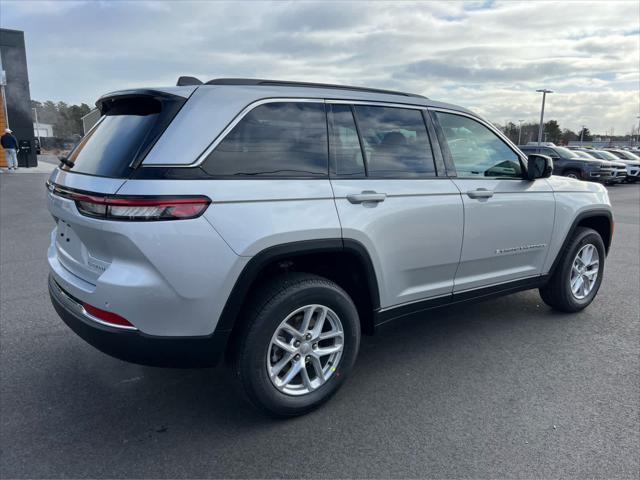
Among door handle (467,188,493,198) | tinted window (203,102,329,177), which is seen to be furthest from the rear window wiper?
door handle (467,188,493,198)

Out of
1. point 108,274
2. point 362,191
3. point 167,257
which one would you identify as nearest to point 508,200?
point 362,191

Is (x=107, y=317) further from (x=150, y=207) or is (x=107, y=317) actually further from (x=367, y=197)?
(x=367, y=197)

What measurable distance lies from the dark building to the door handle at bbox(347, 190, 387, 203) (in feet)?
85.0

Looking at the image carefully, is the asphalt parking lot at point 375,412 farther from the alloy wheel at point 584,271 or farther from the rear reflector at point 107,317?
the rear reflector at point 107,317

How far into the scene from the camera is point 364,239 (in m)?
2.94

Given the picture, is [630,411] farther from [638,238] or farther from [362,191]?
[638,238]

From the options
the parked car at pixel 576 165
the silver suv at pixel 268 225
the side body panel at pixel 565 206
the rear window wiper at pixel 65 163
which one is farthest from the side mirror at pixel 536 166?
the parked car at pixel 576 165

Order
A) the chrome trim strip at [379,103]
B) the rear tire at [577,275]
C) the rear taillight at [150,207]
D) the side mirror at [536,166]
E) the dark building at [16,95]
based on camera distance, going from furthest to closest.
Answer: the dark building at [16,95] < the rear tire at [577,275] < the side mirror at [536,166] < the chrome trim strip at [379,103] < the rear taillight at [150,207]

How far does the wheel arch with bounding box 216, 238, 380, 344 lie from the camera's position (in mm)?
2545

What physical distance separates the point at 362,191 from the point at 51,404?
2.25m

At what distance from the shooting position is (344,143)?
3.04 m

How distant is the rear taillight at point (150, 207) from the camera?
2322mm

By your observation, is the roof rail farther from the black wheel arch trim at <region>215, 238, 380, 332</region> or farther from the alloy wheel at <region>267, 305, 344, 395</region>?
the alloy wheel at <region>267, 305, 344, 395</region>

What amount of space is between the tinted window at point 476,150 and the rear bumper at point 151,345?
2.15 meters
